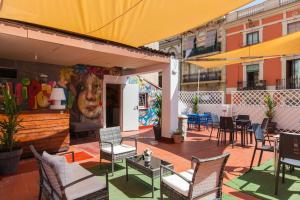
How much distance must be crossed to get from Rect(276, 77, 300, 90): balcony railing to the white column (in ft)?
40.4

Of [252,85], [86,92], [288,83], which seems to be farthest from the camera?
[252,85]

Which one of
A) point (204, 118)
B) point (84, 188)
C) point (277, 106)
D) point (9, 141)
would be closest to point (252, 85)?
point (277, 106)

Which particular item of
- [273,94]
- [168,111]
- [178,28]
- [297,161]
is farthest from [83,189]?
[273,94]

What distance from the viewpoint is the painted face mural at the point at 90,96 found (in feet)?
25.5

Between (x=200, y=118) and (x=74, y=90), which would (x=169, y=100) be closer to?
(x=74, y=90)

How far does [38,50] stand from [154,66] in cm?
354

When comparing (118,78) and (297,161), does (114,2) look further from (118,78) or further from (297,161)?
(118,78)

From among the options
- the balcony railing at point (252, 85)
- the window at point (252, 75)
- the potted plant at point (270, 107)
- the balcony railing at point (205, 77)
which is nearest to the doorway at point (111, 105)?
the potted plant at point (270, 107)

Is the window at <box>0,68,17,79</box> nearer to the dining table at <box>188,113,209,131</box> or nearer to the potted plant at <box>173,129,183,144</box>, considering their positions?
the potted plant at <box>173,129,183,144</box>

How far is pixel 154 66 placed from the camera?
23.5 ft

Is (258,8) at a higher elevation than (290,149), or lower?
higher

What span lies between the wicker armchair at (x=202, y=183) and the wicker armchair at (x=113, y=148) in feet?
5.31

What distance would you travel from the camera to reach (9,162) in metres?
3.98

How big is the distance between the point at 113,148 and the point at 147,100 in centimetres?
561
